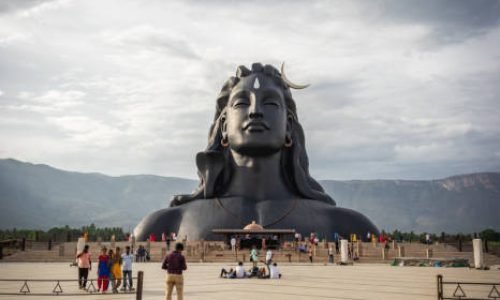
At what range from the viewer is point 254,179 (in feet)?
121

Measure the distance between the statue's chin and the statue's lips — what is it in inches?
38.7

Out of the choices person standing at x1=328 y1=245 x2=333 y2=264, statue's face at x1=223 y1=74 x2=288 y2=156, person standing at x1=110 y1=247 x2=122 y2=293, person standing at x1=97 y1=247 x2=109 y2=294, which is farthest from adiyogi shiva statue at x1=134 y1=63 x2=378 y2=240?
person standing at x1=97 y1=247 x2=109 y2=294

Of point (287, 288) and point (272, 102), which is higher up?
point (272, 102)

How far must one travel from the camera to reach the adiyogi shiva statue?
116 feet

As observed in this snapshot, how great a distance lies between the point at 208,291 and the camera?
13.8 metres

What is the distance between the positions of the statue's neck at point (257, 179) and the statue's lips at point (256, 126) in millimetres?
2093

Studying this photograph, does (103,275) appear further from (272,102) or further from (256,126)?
(272,102)

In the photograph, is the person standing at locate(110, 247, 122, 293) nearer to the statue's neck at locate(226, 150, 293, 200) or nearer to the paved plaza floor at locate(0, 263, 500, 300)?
the paved plaza floor at locate(0, 263, 500, 300)

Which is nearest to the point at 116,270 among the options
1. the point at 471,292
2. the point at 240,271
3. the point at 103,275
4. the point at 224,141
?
the point at 103,275

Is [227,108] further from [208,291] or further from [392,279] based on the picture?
[208,291]

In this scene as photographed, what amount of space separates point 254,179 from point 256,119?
400 centimetres

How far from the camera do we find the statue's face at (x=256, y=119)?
116 ft

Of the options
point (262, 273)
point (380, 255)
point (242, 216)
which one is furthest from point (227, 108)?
point (262, 273)

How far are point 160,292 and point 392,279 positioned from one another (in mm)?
7384
